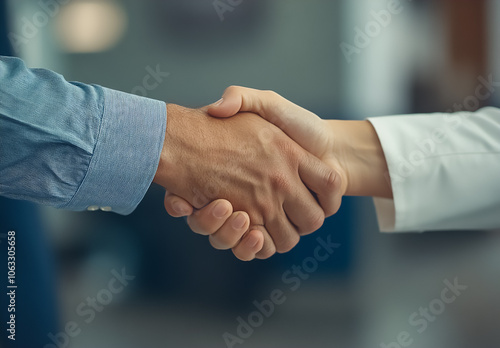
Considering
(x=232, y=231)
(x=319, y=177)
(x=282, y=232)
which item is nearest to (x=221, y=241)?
(x=232, y=231)

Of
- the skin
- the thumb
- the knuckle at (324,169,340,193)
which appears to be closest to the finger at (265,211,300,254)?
the skin

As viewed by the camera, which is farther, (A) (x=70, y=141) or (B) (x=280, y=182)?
(B) (x=280, y=182)

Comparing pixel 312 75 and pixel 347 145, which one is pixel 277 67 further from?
pixel 347 145

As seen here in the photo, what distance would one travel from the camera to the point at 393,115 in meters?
1.07

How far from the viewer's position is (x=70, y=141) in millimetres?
642

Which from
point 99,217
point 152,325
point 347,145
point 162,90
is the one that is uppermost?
point 162,90

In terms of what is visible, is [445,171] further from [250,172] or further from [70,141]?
[70,141]

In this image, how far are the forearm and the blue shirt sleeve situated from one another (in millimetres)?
427

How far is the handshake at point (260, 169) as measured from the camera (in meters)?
0.80

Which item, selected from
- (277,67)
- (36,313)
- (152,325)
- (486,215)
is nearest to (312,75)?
(277,67)

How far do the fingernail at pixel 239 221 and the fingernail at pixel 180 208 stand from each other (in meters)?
0.09

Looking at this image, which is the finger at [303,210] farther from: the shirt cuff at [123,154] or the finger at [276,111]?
the shirt cuff at [123,154]

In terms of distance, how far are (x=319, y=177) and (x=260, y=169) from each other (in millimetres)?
128

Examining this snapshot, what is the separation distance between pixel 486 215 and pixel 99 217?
85 centimetres
